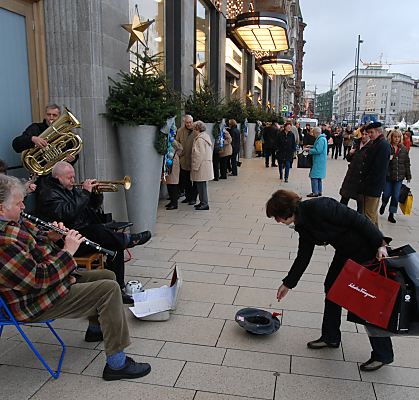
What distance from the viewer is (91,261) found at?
4320mm

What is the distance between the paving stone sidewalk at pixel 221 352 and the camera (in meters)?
3.08

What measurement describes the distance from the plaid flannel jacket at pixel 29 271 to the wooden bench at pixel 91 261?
1203 mm

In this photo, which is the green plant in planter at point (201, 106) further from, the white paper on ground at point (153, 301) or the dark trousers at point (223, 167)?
the white paper on ground at point (153, 301)

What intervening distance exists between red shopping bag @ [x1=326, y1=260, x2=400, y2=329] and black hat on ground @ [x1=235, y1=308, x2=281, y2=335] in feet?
3.01

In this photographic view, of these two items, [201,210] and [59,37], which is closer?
[59,37]

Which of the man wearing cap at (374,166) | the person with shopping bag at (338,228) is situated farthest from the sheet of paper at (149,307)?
the man wearing cap at (374,166)

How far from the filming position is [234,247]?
658 centimetres

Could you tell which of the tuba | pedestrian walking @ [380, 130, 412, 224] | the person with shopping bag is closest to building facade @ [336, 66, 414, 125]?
pedestrian walking @ [380, 130, 412, 224]

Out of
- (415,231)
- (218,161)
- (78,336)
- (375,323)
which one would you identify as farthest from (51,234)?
(218,161)

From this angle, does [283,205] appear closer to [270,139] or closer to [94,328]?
[94,328]

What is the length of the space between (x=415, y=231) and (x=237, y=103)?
33.8 ft

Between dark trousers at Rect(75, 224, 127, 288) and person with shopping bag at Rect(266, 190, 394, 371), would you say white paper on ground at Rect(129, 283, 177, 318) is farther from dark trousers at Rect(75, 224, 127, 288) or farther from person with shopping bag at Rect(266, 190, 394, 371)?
person with shopping bag at Rect(266, 190, 394, 371)

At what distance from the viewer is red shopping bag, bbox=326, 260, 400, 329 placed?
114 inches

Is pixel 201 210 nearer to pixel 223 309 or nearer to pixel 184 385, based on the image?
pixel 223 309
